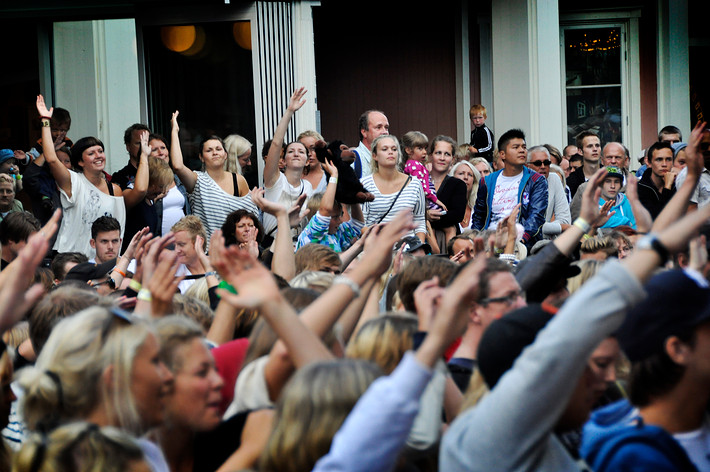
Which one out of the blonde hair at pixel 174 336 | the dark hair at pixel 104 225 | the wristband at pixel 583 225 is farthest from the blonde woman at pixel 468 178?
the blonde hair at pixel 174 336

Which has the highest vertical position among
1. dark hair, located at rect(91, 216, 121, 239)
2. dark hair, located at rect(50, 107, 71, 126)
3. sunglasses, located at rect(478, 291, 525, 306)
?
dark hair, located at rect(50, 107, 71, 126)

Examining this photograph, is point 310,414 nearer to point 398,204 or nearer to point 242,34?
point 398,204

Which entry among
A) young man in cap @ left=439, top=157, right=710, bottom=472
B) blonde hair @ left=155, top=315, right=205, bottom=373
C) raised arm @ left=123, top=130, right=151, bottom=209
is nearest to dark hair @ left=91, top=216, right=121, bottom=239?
raised arm @ left=123, top=130, right=151, bottom=209

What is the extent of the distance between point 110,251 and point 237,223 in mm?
1063

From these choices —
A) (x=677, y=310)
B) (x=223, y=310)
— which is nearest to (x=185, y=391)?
(x=223, y=310)

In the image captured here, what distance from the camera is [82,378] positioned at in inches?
105

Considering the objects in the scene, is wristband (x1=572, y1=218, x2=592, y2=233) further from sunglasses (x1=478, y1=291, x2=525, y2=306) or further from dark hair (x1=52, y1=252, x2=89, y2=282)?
dark hair (x1=52, y1=252, x2=89, y2=282)

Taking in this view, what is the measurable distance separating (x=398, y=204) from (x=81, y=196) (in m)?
2.65

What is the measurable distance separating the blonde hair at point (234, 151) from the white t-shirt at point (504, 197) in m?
2.63

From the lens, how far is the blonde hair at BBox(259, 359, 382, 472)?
2.25m

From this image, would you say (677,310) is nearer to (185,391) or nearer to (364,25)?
(185,391)

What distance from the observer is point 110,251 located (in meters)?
7.27

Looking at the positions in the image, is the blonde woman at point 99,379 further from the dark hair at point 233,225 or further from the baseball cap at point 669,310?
the dark hair at point 233,225

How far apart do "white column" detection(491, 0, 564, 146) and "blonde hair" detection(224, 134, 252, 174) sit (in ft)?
17.2
